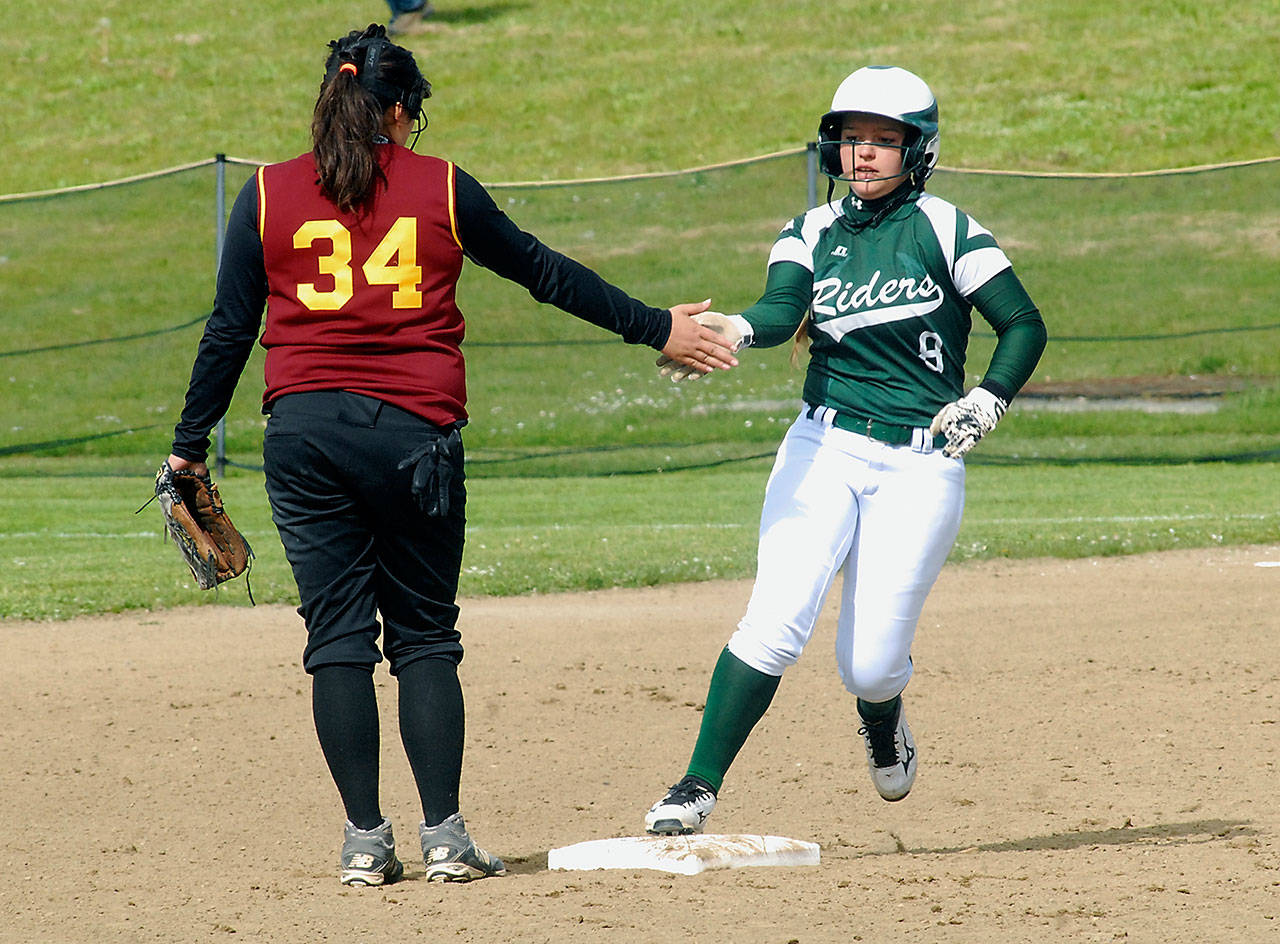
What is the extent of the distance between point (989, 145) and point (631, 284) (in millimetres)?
9793

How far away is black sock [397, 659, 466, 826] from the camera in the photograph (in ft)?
12.3

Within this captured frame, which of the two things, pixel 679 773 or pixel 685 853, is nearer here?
pixel 685 853

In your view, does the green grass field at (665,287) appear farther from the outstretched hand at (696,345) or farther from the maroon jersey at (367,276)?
the maroon jersey at (367,276)

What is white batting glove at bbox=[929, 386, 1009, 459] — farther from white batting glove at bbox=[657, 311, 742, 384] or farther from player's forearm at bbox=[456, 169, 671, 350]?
player's forearm at bbox=[456, 169, 671, 350]

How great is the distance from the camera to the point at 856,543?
4102 mm

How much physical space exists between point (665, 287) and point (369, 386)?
45.8ft

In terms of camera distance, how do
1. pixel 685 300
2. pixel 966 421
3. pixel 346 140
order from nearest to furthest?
1. pixel 346 140
2. pixel 966 421
3. pixel 685 300

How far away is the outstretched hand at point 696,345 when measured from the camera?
13.1 feet

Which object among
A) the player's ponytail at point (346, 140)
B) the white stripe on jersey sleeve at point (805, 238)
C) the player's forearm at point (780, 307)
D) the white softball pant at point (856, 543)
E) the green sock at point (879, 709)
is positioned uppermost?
the player's ponytail at point (346, 140)

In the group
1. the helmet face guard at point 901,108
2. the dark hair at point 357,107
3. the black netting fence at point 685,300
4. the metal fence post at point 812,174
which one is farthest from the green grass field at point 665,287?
the dark hair at point 357,107

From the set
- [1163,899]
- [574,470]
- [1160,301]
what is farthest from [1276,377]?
[1163,899]

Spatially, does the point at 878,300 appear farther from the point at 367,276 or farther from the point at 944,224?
the point at 367,276

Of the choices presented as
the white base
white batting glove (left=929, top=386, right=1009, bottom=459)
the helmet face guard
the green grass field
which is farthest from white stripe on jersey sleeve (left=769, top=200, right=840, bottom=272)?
the green grass field

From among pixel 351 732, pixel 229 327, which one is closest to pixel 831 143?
pixel 229 327
